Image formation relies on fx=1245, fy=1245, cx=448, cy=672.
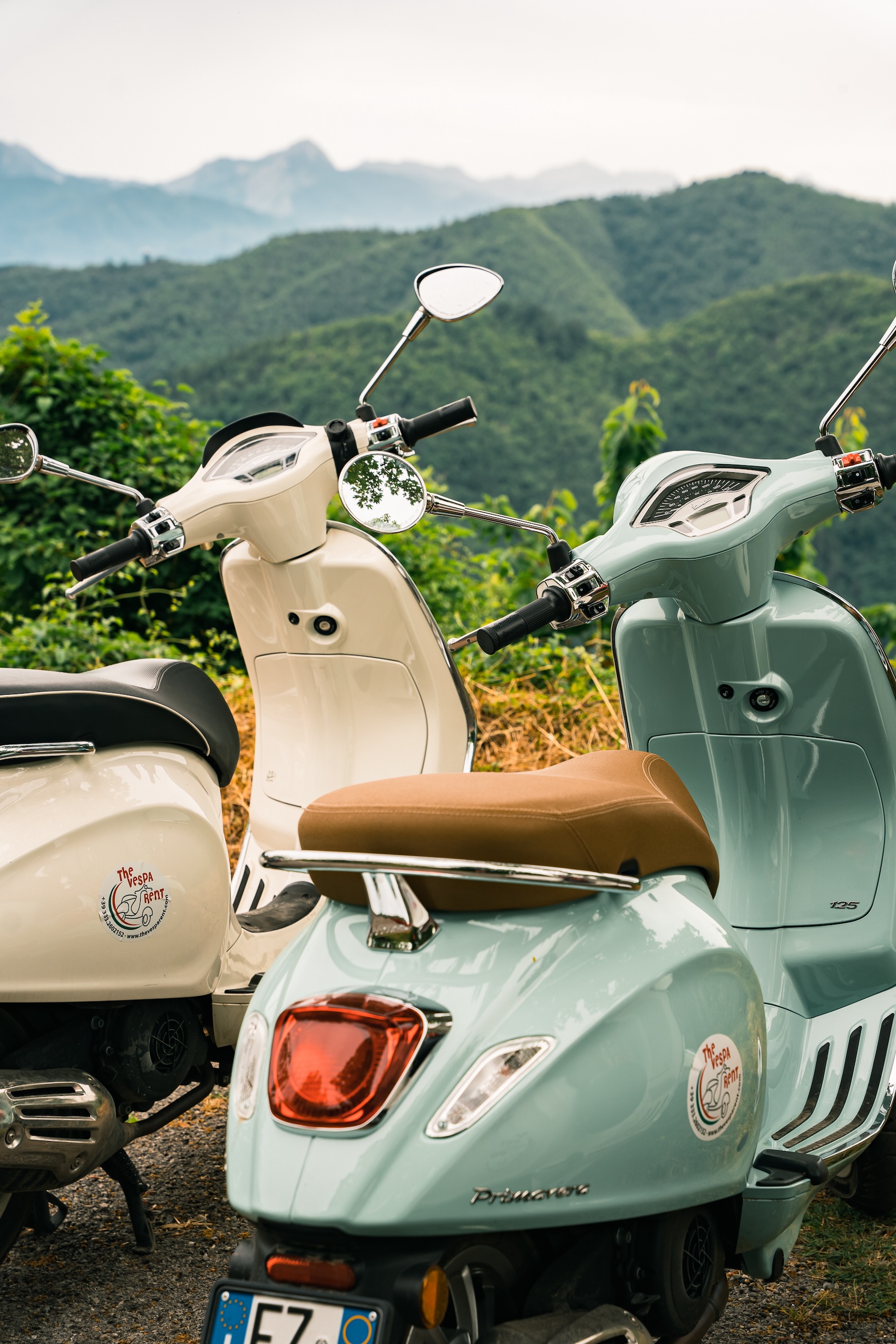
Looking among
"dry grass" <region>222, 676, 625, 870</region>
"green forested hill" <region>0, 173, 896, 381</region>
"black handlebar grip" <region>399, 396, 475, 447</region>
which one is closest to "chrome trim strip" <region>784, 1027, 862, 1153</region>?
"black handlebar grip" <region>399, 396, 475, 447</region>

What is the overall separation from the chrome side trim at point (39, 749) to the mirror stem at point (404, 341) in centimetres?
95

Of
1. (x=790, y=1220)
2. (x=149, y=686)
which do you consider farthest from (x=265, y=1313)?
(x=149, y=686)

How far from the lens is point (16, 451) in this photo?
8.29 feet

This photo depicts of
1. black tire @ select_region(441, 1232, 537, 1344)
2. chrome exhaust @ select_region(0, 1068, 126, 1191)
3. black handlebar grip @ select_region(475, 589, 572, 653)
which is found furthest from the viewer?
chrome exhaust @ select_region(0, 1068, 126, 1191)

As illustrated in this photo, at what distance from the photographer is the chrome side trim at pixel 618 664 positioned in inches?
81.3

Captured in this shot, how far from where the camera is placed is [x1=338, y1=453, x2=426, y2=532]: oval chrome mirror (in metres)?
2.32

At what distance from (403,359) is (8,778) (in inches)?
624

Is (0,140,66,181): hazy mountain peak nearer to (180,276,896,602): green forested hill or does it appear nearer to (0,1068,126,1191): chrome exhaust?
(180,276,896,602): green forested hill

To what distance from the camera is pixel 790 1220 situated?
164 cm

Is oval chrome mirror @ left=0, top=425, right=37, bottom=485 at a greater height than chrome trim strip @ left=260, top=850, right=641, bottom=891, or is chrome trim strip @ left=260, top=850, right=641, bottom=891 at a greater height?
oval chrome mirror @ left=0, top=425, right=37, bottom=485

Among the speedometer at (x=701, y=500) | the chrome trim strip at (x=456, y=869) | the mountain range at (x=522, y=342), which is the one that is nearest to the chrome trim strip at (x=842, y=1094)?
the chrome trim strip at (x=456, y=869)

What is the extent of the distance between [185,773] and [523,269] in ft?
92.6

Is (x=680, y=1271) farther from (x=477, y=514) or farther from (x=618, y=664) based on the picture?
(x=477, y=514)

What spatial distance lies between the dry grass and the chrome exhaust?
2.59 m
